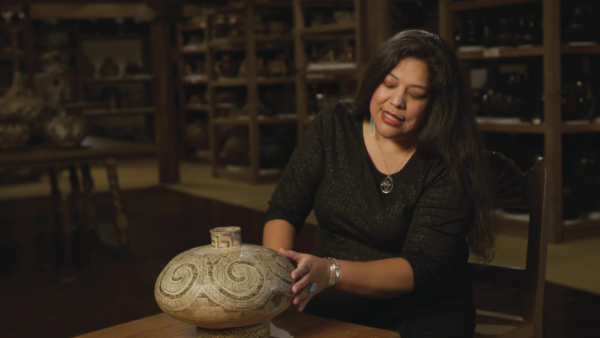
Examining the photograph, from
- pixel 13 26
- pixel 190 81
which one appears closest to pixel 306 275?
pixel 190 81

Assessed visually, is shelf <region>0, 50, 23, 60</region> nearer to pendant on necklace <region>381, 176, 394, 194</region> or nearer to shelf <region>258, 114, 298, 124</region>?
shelf <region>258, 114, 298, 124</region>

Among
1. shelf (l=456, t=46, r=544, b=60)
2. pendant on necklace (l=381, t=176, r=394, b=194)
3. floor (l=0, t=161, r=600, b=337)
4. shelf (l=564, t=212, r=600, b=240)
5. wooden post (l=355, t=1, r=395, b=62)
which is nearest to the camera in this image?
pendant on necklace (l=381, t=176, r=394, b=194)

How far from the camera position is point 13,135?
13.5 ft

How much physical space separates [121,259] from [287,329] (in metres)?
2.81

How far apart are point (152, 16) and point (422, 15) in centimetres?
283

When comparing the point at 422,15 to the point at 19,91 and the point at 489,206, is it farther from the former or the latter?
the point at 489,206

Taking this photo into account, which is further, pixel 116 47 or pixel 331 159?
pixel 116 47

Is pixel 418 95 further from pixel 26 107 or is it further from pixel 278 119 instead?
pixel 278 119

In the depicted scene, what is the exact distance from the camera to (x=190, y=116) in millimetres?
8797

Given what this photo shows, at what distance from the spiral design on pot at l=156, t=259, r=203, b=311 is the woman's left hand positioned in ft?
0.57

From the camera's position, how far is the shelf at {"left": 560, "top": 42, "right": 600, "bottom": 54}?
3889mm

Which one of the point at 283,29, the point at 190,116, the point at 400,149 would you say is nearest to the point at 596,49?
the point at 400,149

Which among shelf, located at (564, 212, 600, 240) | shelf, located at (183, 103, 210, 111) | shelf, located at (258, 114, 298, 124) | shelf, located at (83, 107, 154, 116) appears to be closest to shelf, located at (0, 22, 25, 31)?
shelf, located at (83, 107, 154, 116)

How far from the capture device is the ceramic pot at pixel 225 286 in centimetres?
113
